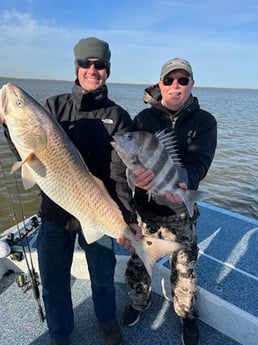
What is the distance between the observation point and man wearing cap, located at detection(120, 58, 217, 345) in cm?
301

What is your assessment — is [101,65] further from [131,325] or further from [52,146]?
[131,325]

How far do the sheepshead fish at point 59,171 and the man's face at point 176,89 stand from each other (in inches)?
40.6

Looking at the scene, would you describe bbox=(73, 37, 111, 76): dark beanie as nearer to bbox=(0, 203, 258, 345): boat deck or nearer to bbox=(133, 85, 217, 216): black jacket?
bbox=(133, 85, 217, 216): black jacket

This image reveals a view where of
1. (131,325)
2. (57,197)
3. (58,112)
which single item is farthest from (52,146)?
(131,325)

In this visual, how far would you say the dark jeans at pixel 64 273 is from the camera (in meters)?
2.89

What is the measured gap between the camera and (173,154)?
2.73 m

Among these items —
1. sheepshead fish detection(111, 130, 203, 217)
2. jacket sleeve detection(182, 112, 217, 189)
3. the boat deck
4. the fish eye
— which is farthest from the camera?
the boat deck

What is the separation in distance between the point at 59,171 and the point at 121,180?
2.08 feet

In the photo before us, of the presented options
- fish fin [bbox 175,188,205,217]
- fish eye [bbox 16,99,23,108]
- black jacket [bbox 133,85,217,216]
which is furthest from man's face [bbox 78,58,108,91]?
fish fin [bbox 175,188,205,217]

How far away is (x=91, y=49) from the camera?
2.82 m

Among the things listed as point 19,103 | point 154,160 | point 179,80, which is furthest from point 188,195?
point 19,103

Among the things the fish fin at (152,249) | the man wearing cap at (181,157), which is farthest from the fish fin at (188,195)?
the fish fin at (152,249)

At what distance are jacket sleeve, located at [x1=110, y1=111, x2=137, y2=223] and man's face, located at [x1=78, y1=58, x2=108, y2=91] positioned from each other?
0.34 meters

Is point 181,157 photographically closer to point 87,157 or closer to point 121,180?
point 121,180
